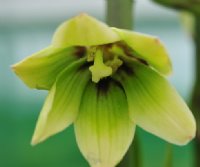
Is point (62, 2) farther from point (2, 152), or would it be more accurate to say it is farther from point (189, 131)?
point (189, 131)

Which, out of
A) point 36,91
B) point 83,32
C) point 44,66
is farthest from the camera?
point 36,91

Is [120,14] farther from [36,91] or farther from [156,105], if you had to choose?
[36,91]

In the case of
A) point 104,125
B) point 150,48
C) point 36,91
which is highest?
point 150,48

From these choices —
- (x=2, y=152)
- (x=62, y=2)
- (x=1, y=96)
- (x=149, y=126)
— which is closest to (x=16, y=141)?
(x=2, y=152)

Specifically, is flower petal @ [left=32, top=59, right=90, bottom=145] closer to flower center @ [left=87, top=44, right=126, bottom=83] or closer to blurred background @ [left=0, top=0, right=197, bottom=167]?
flower center @ [left=87, top=44, right=126, bottom=83]

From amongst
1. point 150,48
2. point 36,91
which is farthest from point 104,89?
point 36,91

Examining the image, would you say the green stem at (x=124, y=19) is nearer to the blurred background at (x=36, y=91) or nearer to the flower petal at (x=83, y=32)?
the flower petal at (x=83, y=32)
